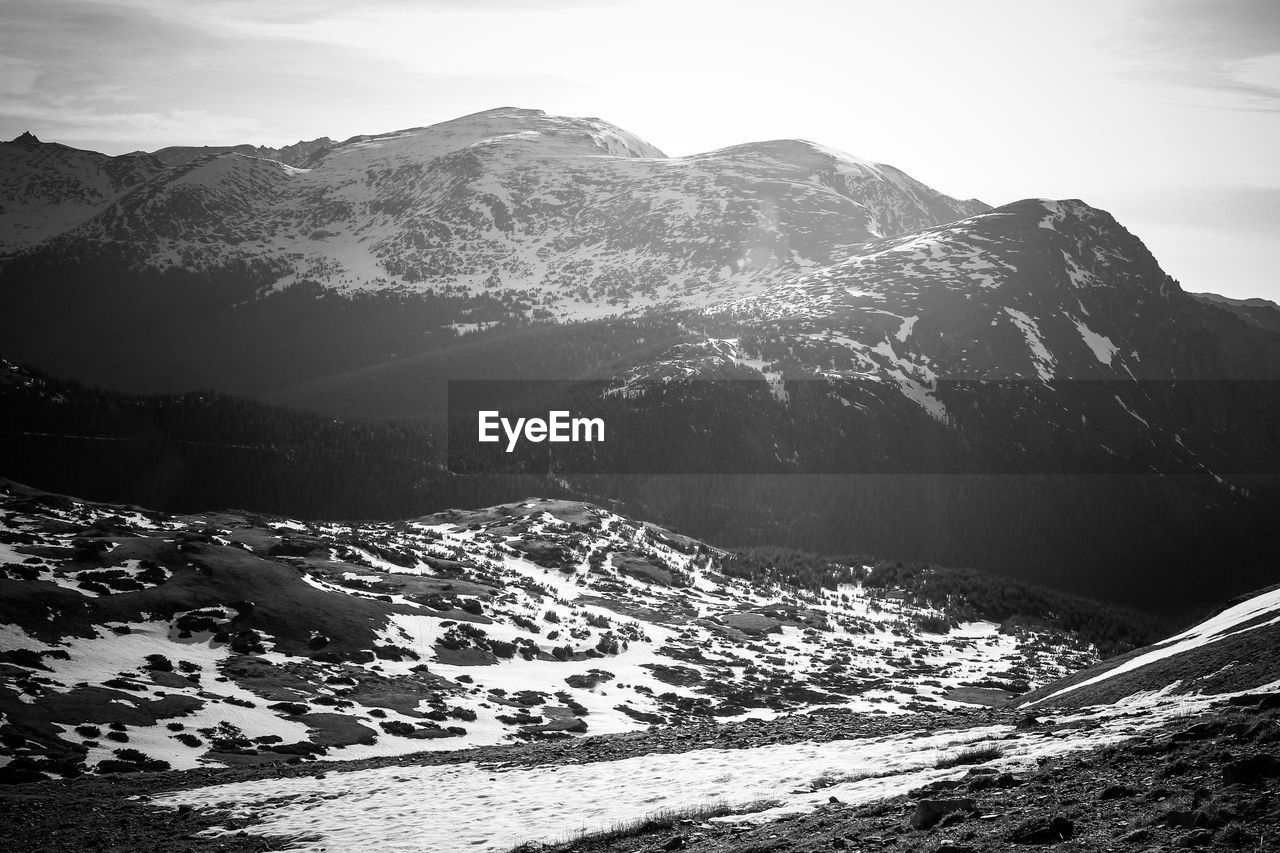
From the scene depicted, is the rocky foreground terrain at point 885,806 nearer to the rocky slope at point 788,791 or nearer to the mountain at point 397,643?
the rocky slope at point 788,791

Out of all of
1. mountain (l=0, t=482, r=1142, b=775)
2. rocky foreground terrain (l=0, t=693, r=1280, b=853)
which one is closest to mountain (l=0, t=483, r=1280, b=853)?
rocky foreground terrain (l=0, t=693, r=1280, b=853)

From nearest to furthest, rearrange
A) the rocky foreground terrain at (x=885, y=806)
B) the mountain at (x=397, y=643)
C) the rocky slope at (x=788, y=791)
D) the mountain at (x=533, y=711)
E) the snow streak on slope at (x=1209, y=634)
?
1. the rocky foreground terrain at (x=885, y=806)
2. the rocky slope at (x=788, y=791)
3. the mountain at (x=533, y=711)
4. the snow streak on slope at (x=1209, y=634)
5. the mountain at (x=397, y=643)

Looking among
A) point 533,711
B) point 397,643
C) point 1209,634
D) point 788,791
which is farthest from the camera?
point 397,643

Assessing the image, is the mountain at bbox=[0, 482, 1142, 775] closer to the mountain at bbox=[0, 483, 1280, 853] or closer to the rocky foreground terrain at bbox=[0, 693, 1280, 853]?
the mountain at bbox=[0, 483, 1280, 853]

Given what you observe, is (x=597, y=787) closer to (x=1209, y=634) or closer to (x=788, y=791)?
(x=788, y=791)

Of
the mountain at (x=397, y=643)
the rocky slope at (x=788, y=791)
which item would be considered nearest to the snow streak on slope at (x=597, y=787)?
the rocky slope at (x=788, y=791)

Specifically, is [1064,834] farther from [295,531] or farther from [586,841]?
[295,531]

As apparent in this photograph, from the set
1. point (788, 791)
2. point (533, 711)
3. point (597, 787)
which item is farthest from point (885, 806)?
point (533, 711)

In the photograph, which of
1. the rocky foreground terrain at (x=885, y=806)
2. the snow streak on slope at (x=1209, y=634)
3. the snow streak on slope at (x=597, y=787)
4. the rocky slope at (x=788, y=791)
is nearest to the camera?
the rocky foreground terrain at (x=885, y=806)

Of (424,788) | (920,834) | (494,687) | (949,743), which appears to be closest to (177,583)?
(494,687)

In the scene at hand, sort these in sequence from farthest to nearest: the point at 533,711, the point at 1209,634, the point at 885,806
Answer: the point at 533,711
the point at 1209,634
the point at 885,806
